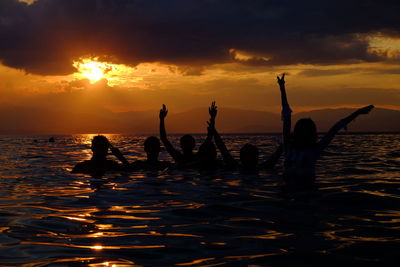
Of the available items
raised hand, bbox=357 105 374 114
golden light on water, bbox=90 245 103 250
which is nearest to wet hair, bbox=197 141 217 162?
raised hand, bbox=357 105 374 114

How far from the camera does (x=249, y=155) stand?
37.7 ft

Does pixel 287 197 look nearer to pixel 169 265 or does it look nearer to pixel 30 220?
pixel 169 265

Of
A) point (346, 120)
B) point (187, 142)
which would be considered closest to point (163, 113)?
point (187, 142)

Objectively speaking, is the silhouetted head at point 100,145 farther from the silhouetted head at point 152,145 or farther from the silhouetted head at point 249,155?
the silhouetted head at point 249,155

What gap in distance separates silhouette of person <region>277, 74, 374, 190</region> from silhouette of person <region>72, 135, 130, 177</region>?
5582 millimetres

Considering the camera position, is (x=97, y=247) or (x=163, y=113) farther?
(x=163, y=113)

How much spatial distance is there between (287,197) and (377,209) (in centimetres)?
171

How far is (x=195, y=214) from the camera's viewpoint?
260 inches

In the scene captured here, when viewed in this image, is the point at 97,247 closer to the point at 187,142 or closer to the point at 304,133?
the point at 304,133

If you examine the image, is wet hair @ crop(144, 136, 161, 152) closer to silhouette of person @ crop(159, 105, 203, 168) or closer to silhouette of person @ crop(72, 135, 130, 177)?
silhouette of person @ crop(159, 105, 203, 168)

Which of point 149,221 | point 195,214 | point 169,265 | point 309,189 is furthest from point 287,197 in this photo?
point 169,265

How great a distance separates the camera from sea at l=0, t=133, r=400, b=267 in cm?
438

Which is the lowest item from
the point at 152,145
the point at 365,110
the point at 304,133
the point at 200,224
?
the point at 200,224

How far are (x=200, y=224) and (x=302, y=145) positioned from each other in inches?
127
